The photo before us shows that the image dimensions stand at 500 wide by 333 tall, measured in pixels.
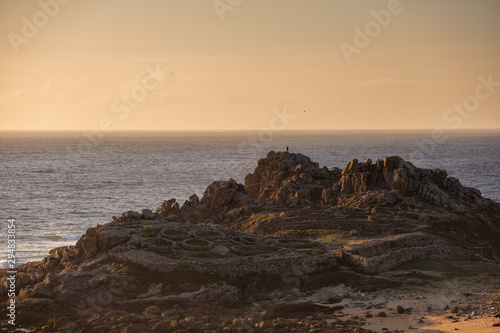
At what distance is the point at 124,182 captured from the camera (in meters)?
177

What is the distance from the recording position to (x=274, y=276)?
60281 mm

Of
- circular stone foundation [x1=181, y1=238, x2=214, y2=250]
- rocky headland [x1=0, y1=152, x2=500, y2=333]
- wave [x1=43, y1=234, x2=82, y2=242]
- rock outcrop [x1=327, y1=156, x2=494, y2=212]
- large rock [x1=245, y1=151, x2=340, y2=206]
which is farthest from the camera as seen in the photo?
large rock [x1=245, y1=151, x2=340, y2=206]

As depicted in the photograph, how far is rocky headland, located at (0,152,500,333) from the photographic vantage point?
50.2 m

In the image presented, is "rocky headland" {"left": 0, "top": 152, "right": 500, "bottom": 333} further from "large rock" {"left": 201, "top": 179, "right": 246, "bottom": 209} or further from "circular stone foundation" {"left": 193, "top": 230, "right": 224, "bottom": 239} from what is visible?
"large rock" {"left": 201, "top": 179, "right": 246, "bottom": 209}

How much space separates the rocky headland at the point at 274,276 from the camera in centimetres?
5016

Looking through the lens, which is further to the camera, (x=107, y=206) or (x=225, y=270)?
(x=107, y=206)

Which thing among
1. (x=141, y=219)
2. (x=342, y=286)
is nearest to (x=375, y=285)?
(x=342, y=286)

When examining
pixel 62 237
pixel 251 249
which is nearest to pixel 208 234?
pixel 251 249

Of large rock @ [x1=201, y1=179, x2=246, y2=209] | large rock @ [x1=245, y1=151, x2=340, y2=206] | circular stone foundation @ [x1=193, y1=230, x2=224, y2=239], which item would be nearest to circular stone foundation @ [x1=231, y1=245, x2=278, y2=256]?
circular stone foundation @ [x1=193, y1=230, x2=224, y2=239]

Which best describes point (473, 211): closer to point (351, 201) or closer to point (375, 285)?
point (351, 201)

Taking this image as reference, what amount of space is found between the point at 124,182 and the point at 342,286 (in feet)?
411

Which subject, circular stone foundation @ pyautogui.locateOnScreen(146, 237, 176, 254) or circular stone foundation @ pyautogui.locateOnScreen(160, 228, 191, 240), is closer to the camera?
circular stone foundation @ pyautogui.locateOnScreen(146, 237, 176, 254)

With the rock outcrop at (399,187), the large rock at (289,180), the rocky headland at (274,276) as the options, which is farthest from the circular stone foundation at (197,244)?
the rock outcrop at (399,187)

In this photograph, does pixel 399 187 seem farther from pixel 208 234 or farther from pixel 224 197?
pixel 208 234
